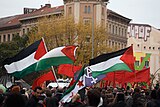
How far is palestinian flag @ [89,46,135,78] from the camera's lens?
Answer: 18078 mm

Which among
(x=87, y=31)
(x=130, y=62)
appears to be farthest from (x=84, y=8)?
(x=130, y=62)

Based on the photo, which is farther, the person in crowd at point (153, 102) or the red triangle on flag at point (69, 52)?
the red triangle on flag at point (69, 52)

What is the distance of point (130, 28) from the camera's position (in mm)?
123812

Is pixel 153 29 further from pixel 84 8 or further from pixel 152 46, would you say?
pixel 84 8

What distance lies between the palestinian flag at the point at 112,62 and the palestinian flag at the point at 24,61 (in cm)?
217

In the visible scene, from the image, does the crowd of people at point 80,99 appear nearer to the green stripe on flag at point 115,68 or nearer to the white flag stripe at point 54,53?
the green stripe on flag at point 115,68

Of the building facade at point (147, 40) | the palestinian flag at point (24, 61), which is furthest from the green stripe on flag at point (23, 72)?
the building facade at point (147, 40)

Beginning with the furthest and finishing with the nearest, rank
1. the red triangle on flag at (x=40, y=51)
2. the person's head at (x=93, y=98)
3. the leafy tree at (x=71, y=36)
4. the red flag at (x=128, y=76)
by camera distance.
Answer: the leafy tree at (x=71, y=36) < the red flag at (x=128, y=76) < the red triangle on flag at (x=40, y=51) < the person's head at (x=93, y=98)

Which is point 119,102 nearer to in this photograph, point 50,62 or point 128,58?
point 50,62

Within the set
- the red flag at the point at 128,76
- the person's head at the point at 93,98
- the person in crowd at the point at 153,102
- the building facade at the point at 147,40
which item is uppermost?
the person's head at the point at 93,98

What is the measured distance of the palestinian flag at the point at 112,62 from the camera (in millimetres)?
18078

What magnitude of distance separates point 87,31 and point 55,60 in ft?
141

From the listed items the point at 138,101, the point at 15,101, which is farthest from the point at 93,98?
the point at 138,101

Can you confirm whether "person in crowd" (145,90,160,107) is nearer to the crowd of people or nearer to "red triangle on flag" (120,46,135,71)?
the crowd of people
